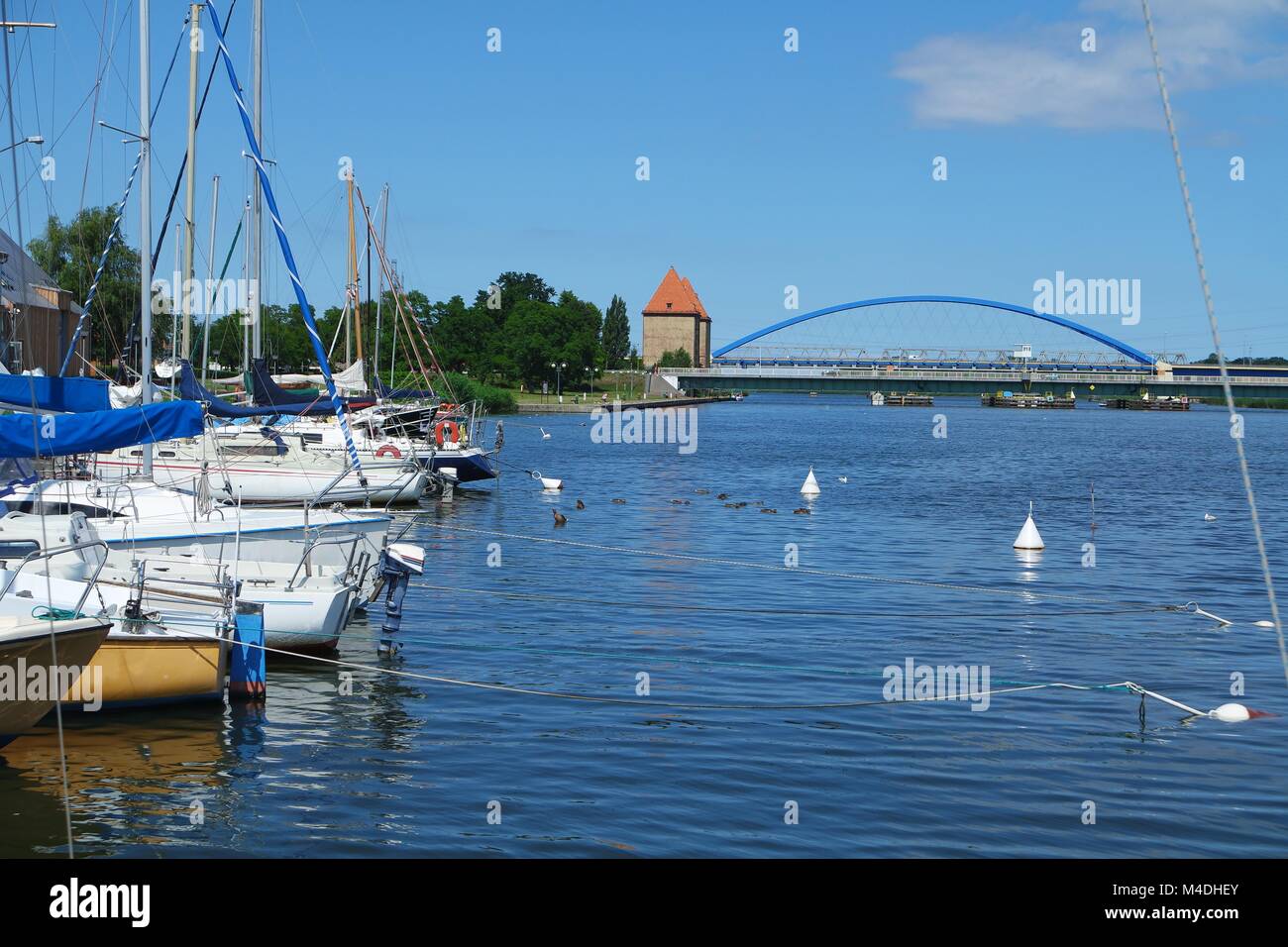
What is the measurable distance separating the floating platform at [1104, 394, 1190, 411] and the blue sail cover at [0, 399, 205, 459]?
19048cm

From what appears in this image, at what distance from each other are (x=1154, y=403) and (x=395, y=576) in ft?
631

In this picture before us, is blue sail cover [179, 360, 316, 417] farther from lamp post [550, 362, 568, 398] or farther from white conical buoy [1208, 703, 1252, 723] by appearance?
lamp post [550, 362, 568, 398]

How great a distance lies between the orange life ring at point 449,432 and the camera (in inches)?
1864

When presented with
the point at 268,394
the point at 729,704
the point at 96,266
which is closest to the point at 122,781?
the point at 729,704

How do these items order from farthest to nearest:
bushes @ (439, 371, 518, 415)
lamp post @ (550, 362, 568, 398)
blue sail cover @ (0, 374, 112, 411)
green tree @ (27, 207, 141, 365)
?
lamp post @ (550, 362, 568, 398), bushes @ (439, 371, 518, 415), green tree @ (27, 207, 141, 365), blue sail cover @ (0, 374, 112, 411)

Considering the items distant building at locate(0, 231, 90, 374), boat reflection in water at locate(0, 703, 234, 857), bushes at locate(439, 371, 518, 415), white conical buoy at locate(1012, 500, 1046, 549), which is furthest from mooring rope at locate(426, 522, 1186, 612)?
bushes at locate(439, 371, 518, 415)

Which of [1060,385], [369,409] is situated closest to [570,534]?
[369,409]

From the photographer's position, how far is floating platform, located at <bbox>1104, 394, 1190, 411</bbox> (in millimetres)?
190750

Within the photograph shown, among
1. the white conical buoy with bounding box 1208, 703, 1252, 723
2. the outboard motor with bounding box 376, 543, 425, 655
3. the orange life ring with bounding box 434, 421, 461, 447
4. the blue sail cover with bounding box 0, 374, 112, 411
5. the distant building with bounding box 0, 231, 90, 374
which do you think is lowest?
the white conical buoy with bounding box 1208, 703, 1252, 723

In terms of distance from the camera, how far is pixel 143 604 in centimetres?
1561

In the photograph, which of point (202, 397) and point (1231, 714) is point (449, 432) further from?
point (1231, 714)

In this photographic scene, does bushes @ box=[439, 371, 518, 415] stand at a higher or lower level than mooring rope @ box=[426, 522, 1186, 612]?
higher
